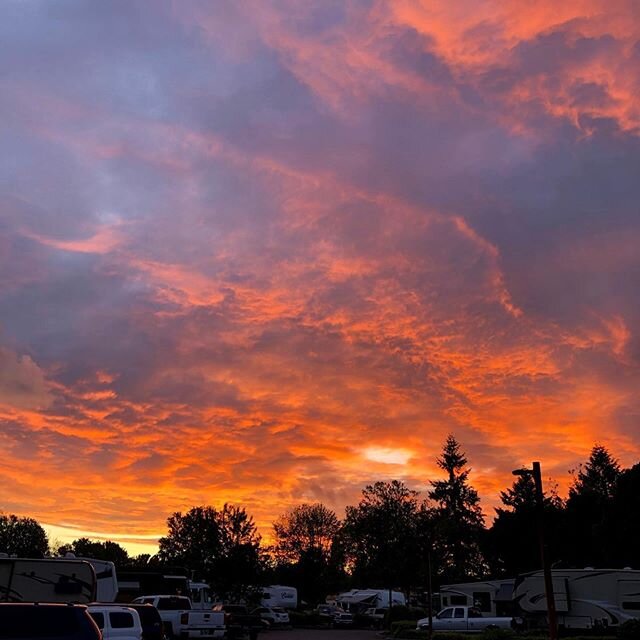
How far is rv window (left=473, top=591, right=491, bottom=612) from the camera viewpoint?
55469mm

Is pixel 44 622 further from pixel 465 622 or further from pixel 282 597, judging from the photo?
pixel 282 597

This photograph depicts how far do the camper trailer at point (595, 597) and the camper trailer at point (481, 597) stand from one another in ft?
44.5

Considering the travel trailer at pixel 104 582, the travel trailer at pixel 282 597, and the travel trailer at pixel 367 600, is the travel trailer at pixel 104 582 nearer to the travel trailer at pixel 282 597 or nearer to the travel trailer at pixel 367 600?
the travel trailer at pixel 282 597

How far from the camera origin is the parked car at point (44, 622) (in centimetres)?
1182

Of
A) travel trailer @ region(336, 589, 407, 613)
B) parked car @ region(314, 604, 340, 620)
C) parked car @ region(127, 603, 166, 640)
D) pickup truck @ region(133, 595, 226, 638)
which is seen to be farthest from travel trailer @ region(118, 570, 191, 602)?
travel trailer @ region(336, 589, 407, 613)

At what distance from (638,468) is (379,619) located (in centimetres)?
2613

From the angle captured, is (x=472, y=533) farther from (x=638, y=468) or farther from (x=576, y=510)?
(x=638, y=468)

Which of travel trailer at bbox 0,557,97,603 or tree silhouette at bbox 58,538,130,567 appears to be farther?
tree silhouette at bbox 58,538,130,567

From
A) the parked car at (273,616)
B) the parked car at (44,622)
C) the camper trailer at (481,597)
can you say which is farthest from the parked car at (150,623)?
the parked car at (273,616)

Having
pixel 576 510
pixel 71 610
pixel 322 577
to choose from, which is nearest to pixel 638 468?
pixel 576 510

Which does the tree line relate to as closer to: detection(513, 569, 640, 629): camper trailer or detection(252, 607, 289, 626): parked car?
detection(252, 607, 289, 626): parked car

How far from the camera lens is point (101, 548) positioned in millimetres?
154500

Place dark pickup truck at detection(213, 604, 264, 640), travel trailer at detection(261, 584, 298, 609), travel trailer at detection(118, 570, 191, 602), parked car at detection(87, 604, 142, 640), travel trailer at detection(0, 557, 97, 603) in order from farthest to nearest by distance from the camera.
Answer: travel trailer at detection(261, 584, 298, 609) → travel trailer at detection(118, 570, 191, 602) → dark pickup truck at detection(213, 604, 264, 640) → travel trailer at detection(0, 557, 97, 603) → parked car at detection(87, 604, 142, 640)

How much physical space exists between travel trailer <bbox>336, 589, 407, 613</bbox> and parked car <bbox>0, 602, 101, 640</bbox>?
227 ft
